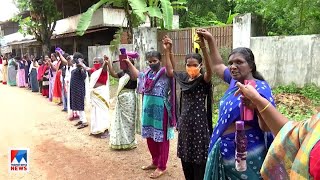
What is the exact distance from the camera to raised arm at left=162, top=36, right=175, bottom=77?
361 cm

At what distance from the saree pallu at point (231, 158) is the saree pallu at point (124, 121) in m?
3.14

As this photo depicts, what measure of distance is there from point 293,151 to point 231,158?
112cm

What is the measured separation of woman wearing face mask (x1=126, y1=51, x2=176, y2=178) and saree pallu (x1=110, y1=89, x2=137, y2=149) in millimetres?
1040

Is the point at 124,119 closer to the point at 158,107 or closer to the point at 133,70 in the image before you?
the point at 133,70

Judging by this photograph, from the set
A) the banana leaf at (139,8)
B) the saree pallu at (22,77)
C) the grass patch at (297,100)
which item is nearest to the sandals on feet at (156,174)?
the grass patch at (297,100)

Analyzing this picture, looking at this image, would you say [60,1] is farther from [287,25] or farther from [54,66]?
[287,25]

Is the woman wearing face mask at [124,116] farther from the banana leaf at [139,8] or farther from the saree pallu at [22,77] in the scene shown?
the saree pallu at [22,77]

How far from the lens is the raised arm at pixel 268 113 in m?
1.61

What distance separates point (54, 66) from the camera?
10.5m

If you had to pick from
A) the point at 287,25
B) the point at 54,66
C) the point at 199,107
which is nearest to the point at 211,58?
the point at 199,107

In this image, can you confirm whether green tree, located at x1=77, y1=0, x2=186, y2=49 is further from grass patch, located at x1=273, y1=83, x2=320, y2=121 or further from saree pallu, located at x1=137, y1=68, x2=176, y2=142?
saree pallu, located at x1=137, y1=68, x2=176, y2=142

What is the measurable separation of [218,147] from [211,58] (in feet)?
3.14

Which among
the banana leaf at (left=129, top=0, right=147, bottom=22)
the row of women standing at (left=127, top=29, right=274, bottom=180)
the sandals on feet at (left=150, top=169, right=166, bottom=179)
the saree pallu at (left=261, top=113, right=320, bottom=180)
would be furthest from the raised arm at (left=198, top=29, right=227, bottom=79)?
the banana leaf at (left=129, top=0, right=147, bottom=22)

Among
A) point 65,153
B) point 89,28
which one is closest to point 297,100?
point 65,153
